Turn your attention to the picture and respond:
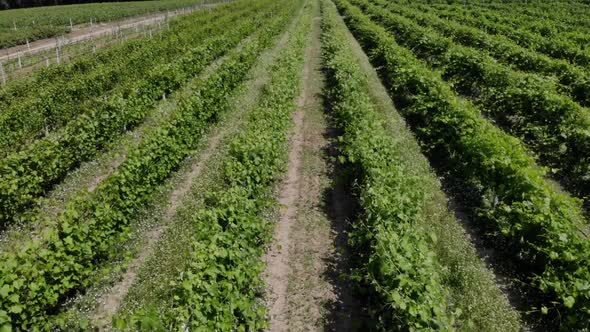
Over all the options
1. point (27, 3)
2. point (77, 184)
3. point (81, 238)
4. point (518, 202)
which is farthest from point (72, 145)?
point (27, 3)

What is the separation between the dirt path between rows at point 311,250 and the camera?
24.9ft

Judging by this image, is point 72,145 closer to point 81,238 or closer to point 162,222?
point 162,222

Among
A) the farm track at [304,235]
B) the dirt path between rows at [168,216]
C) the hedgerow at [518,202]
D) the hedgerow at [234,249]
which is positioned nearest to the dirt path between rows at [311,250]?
the farm track at [304,235]

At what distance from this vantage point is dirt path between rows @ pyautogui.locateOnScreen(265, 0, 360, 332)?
7582 millimetres

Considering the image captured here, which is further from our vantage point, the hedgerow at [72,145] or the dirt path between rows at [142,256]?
the hedgerow at [72,145]

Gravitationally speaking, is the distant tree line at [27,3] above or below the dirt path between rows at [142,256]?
below

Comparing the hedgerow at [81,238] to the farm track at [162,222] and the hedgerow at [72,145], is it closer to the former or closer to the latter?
the farm track at [162,222]

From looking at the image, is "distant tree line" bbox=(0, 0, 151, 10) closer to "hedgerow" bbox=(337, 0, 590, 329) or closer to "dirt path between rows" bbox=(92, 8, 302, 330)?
"dirt path between rows" bbox=(92, 8, 302, 330)

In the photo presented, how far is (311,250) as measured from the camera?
9.24m

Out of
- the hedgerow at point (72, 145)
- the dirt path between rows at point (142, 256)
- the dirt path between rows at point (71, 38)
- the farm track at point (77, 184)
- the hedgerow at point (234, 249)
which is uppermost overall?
the hedgerow at point (234, 249)

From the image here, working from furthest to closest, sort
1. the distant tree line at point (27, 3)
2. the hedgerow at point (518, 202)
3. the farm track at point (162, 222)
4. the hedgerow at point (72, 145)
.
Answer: the distant tree line at point (27, 3)
the hedgerow at point (72, 145)
the farm track at point (162, 222)
the hedgerow at point (518, 202)

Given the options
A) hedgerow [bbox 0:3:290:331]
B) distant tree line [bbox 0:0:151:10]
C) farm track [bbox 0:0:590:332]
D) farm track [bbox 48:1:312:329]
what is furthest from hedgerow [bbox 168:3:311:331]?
distant tree line [bbox 0:0:151:10]

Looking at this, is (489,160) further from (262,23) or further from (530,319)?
(262,23)

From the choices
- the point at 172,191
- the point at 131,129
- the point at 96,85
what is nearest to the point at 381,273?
the point at 172,191
